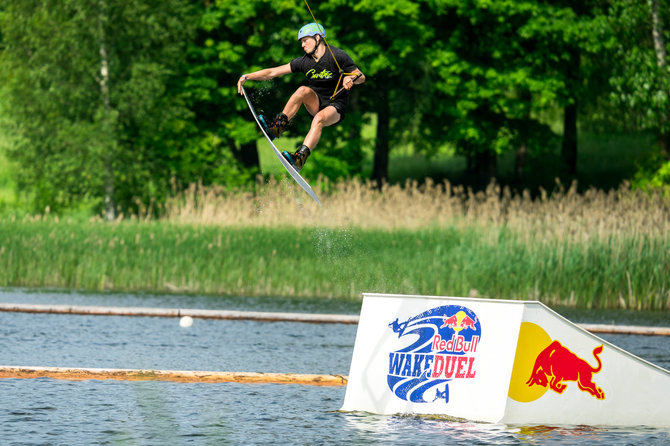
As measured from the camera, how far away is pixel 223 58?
41906mm

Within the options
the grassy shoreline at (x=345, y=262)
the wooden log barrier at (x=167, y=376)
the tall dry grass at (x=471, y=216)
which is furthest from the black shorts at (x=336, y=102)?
the grassy shoreline at (x=345, y=262)

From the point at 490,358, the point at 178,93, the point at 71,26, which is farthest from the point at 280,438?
the point at 178,93

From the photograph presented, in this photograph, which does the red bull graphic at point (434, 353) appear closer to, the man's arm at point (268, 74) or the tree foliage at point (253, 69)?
the man's arm at point (268, 74)

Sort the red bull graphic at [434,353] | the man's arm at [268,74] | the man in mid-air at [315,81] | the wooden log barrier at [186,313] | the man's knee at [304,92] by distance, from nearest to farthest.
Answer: the red bull graphic at [434,353], the man in mid-air at [315,81], the man's arm at [268,74], the man's knee at [304,92], the wooden log barrier at [186,313]

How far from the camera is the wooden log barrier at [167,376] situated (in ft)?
43.8

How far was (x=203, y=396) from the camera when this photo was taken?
43.2 feet

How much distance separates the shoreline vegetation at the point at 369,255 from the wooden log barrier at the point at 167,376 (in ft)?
25.7

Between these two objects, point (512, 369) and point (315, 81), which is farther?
point (315, 81)

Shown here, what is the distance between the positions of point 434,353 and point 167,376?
360 centimetres

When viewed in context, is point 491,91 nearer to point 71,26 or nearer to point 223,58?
point 223,58

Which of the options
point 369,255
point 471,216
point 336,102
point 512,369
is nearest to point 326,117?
point 336,102

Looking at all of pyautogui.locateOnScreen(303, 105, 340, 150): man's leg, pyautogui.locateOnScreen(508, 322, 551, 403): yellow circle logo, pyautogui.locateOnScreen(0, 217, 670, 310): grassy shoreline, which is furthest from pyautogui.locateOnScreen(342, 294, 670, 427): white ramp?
pyautogui.locateOnScreen(0, 217, 670, 310): grassy shoreline

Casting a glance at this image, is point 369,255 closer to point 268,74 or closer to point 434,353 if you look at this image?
point 268,74

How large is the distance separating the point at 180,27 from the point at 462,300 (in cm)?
2943
